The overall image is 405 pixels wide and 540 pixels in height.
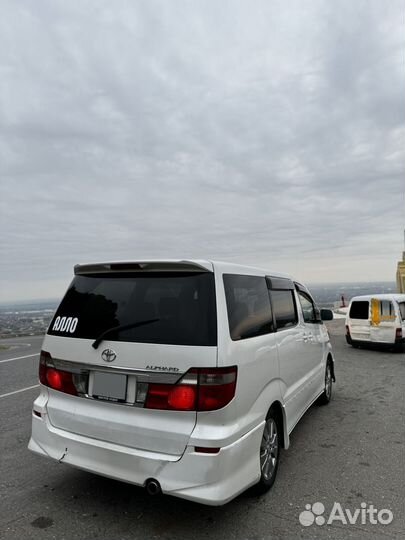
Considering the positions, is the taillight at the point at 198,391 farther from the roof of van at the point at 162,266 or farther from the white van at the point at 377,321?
the white van at the point at 377,321

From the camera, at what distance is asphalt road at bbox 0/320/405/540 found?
2.88 metres

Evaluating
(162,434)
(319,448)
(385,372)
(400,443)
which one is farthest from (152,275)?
(385,372)

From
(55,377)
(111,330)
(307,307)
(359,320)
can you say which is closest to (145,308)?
(111,330)

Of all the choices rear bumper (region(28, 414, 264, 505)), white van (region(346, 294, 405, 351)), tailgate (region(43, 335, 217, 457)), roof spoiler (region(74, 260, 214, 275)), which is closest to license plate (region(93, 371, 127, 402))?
tailgate (region(43, 335, 217, 457))

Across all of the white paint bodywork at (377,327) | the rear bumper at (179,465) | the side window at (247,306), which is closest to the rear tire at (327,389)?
the side window at (247,306)

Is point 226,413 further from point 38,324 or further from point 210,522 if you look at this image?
point 38,324

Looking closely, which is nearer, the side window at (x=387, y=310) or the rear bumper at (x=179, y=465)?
the rear bumper at (x=179, y=465)

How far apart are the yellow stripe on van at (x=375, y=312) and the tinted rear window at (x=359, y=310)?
0.19 m

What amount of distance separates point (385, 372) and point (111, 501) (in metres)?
7.30

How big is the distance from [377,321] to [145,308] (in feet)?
34.2

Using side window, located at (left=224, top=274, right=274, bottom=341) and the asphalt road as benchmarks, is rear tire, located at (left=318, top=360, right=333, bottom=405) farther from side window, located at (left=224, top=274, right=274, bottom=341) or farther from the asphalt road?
side window, located at (left=224, top=274, right=274, bottom=341)

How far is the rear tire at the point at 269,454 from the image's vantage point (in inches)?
131

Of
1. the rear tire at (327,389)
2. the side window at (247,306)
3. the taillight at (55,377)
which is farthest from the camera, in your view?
the rear tire at (327,389)

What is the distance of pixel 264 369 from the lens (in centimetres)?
336
